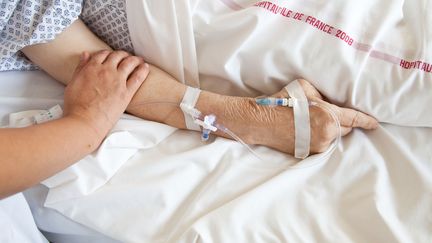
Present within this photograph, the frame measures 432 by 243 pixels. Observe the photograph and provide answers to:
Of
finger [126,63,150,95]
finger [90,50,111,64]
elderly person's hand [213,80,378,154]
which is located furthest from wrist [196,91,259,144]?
finger [90,50,111,64]

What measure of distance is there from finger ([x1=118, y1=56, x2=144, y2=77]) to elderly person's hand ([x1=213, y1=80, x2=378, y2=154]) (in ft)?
0.76

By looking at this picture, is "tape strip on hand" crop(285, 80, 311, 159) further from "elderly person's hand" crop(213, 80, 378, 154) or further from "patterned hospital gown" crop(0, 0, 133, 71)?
"patterned hospital gown" crop(0, 0, 133, 71)

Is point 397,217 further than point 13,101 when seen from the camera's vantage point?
No

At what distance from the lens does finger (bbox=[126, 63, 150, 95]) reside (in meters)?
0.95

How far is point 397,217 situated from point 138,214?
526 millimetres

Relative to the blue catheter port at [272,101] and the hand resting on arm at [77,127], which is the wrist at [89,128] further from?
the blue catheter port at [272,101]

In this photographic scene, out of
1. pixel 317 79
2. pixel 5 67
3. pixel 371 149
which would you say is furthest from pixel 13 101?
pixel 371 149

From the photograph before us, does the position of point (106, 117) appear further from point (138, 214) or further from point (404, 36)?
point (404, 36)

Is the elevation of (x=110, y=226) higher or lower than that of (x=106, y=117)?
lower

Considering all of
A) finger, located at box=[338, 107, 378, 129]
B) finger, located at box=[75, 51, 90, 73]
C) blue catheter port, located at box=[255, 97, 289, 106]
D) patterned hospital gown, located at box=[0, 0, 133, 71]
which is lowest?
finger, located at box=[338, 107, 378, 129]

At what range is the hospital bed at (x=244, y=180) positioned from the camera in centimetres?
81

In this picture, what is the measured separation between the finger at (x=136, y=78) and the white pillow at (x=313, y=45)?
0.05 m

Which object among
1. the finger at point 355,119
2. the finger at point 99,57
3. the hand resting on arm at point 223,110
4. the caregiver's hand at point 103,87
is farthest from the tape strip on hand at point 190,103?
the finger at point 355,119

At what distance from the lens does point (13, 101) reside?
3.22 feet
